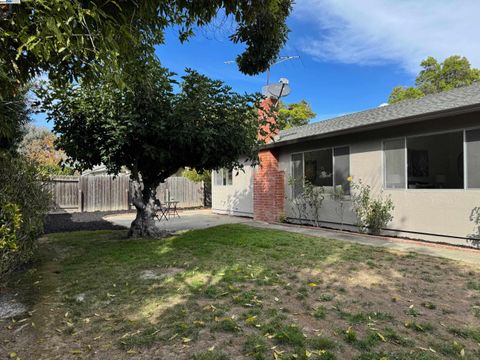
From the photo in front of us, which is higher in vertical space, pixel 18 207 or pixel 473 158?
pixel 473 158

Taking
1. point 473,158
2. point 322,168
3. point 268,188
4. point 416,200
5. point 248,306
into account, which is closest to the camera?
point 248,306

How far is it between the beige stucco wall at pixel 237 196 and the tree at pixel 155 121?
20.2ft

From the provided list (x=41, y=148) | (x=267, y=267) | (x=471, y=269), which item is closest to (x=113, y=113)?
(x=267, y=267)

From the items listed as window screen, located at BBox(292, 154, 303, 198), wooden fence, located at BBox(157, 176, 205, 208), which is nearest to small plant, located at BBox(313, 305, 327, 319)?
window screen, located at BBox(292, 154, 303, 198)

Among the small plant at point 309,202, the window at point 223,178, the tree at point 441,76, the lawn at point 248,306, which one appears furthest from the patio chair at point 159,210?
the tree at point 441,76

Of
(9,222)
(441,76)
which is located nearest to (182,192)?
(9,222)

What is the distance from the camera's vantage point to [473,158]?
7000 mm

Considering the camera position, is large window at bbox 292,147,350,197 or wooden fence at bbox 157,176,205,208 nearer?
large window at bbox 292,147,350,197

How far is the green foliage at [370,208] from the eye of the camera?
A: 8.75 metres

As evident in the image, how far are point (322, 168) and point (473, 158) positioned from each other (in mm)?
4205

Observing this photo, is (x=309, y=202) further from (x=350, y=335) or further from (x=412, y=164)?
(x=350, y=335)

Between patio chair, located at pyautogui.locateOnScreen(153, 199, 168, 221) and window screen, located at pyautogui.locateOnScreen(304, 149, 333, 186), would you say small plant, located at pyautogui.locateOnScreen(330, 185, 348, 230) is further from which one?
patio chair, located at pyautogui.locateOnScreen(153, 199, 168, 221)

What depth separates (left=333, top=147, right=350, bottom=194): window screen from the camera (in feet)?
32.2

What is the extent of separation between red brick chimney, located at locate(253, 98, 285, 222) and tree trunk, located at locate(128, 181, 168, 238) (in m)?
4.33
